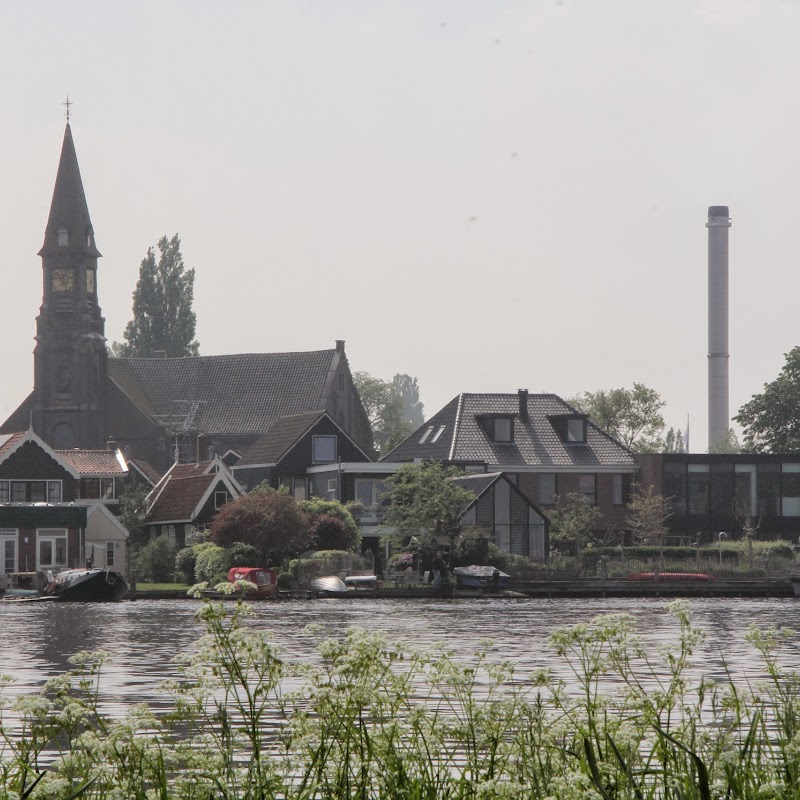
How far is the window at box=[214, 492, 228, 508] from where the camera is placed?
86812 millimetres

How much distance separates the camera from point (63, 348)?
393 ft

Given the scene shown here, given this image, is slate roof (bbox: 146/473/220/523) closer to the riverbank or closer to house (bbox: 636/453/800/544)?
the riverbank

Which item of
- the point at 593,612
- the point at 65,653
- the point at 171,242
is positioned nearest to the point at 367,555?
the point at 593,612

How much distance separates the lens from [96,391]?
11931 cm

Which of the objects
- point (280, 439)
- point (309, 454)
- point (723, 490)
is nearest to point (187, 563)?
point (309, 454)

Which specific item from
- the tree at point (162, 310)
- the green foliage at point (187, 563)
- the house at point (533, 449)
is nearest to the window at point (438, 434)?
the house at point (533, 449)

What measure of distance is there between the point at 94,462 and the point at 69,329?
2855 cm

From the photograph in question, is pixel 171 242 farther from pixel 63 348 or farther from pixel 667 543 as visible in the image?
pixel 667 543

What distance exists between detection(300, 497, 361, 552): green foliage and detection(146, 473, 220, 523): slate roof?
25.9 feet

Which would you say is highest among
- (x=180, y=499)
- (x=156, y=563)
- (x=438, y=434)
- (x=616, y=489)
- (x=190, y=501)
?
(x=438, y=434)

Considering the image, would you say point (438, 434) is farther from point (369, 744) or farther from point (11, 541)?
point (369, 744)

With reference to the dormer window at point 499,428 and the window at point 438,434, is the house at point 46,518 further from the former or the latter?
the dormer window at point 499,428

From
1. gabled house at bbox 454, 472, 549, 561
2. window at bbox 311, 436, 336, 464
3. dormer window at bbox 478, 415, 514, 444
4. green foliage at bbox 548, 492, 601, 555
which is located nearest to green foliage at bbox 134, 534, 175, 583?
gabled house at bbox 454, 472, 549, 561

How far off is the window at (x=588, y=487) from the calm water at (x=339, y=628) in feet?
81.5
